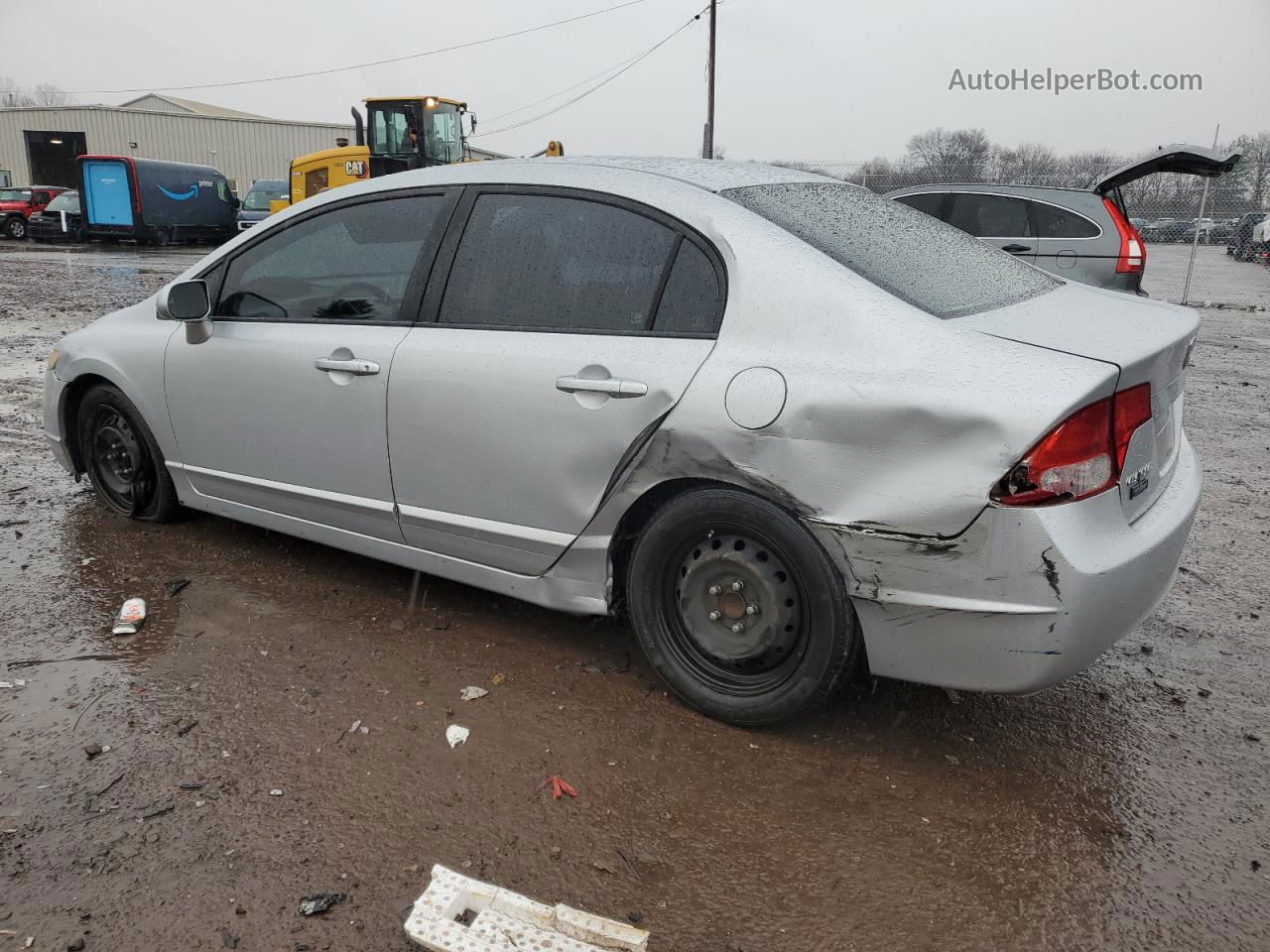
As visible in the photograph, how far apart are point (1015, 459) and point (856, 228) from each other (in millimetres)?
1069

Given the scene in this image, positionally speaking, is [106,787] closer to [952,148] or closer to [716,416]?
[716,416]

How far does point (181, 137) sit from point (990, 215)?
48.4m

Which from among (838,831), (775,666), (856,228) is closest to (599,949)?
(838,831)

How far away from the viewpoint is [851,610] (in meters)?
2.59

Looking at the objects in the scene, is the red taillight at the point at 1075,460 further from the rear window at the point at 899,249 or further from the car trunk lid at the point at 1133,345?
the rear window at the point at 899,249

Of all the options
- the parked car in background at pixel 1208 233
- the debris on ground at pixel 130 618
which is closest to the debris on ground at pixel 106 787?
the debris on ground at pixel 130 618

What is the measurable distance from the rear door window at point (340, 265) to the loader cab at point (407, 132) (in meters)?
13.9

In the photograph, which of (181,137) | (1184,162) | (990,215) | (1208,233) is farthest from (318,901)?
(181,137)

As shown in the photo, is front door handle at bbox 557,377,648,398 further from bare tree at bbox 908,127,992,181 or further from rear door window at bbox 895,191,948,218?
bare tree at bbox 908,127,992,181

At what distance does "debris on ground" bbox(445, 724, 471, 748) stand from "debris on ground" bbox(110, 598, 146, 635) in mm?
1393

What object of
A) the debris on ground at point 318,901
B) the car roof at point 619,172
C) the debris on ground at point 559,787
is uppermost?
the car roof at point 619,172

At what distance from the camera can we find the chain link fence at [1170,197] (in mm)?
17797

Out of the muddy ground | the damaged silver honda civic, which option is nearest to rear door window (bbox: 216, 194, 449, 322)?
the damaged silver honda civic

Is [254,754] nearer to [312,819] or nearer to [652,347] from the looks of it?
[312,819]
